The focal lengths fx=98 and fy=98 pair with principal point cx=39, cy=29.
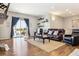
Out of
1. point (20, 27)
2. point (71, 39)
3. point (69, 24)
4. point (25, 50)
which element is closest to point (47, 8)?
point (69, 24)

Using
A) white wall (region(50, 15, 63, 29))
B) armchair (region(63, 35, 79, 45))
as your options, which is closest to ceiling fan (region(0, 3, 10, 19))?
white wall (region(50, 15, 63, 29))

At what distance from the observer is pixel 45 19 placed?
245cm

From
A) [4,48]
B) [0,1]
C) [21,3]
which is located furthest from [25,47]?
[0,1]

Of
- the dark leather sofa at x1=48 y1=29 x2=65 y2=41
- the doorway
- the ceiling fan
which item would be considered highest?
the ceiling fan

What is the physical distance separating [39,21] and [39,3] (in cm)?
47

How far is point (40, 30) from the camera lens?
95.0 inches

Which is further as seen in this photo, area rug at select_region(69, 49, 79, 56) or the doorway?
the doorway

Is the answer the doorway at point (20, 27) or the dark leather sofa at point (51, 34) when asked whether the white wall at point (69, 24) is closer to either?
the dark leather sofa at point (51, 34)

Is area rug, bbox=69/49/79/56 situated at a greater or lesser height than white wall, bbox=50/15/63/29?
lesser

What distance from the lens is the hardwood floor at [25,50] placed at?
217cm

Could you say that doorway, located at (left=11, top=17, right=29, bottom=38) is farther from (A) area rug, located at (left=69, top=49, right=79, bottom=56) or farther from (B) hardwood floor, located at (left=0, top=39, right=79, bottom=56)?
(A) area rug, located at (left=69, top=49, right=79, bottom=56)

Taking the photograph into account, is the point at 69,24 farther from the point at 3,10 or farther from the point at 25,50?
the point at 3,10

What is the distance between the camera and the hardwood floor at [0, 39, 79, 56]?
7.13 ft

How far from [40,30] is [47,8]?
56 cm
